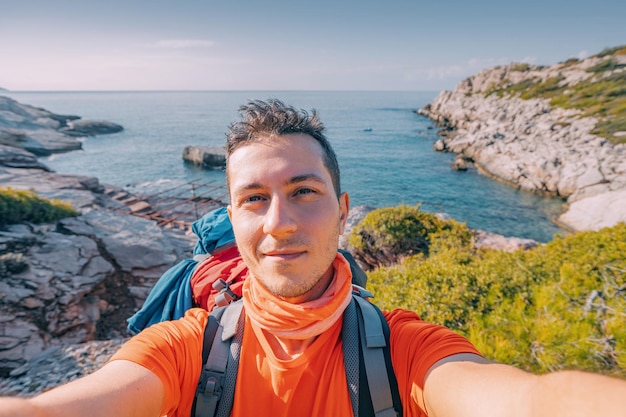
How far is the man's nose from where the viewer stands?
1.74 metres

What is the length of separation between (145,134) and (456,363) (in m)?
73.0

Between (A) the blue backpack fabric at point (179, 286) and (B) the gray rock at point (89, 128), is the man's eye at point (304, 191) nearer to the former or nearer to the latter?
(A) the blue backpack fabric at point (179, 286)

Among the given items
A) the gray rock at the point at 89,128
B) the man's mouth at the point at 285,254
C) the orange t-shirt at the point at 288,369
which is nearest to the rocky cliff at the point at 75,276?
the orange t-shirt at the point at 288,369

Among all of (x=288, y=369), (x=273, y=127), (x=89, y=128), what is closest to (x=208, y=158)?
(x=273, y=127)

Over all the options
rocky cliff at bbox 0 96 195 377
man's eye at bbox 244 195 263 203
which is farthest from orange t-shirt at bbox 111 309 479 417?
rocky cliff at bbox 0 96 195 377

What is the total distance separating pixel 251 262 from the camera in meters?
1.87

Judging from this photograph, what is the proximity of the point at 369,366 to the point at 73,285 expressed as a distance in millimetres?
8850

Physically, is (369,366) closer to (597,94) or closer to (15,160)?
(15,160)

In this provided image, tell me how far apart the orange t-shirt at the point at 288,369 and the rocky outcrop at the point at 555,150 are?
874 inches

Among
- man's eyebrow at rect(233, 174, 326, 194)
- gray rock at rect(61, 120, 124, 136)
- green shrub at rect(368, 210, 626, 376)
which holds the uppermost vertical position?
man's eyebrow at rect(233, 174, 326, 194)

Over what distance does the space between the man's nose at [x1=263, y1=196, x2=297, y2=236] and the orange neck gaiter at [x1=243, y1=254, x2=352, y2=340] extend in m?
0.38

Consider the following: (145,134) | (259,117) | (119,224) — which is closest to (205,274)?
(259,117)

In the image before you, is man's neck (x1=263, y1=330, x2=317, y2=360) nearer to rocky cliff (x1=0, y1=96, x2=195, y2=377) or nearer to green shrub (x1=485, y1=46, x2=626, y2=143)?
rocky cliff (x1=0, y1=96, x2=195, y2=377)

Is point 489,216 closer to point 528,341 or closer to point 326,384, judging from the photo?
point 528,341
